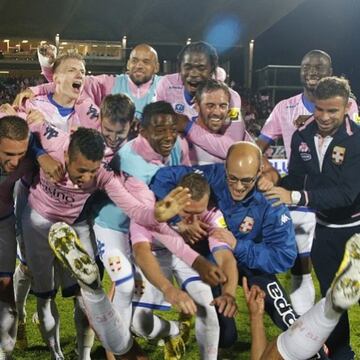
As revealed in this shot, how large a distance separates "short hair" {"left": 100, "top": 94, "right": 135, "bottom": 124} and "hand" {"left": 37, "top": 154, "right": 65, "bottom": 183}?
543mm

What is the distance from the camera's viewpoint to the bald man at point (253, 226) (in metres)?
3.77

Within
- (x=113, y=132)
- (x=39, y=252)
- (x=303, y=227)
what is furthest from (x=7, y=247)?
(x=303, y=227)

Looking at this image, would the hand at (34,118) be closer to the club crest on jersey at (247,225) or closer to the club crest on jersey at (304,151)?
the club crest on jersey at (247,225)

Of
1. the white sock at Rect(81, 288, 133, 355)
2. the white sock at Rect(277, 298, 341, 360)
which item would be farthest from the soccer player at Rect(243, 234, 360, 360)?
the white sock at Rect(81, 288, 133, 355)

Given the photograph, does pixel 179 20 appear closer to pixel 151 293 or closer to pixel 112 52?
pixel 112 52

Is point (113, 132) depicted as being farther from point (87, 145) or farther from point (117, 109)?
point (87, 145)

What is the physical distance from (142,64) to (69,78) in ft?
2.71

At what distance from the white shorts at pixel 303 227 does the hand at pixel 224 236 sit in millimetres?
1519

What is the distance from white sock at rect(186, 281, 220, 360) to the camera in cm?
400

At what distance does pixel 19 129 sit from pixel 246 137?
2.03 metres

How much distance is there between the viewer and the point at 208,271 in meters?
3.75

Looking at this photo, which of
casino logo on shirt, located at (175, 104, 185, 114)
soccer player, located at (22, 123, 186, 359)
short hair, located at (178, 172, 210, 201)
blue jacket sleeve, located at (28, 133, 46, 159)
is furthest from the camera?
casino logo on shirt, located at (175, 104, 185, 114)

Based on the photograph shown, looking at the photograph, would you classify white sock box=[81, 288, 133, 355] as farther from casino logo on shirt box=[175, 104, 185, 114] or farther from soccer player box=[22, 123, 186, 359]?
casino logo on shirt box=[175, 104, 185, 114]


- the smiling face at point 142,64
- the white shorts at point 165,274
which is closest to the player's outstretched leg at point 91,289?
the white shorts at point 165,274
